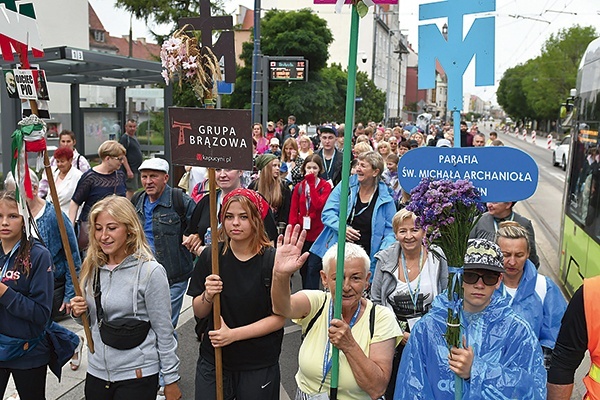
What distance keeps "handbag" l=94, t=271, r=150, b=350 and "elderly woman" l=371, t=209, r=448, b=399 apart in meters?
1.52

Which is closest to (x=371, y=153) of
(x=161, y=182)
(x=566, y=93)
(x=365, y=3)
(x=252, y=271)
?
(x=161, y=182)

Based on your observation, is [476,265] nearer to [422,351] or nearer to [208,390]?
[422,351]

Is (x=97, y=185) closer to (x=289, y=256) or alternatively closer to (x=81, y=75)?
(x=289, y=256)

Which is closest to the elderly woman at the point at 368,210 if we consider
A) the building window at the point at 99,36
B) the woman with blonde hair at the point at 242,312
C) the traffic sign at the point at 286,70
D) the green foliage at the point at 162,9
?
the woman with blonde hair at the point at 242,312

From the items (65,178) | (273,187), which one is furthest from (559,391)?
(65,178)

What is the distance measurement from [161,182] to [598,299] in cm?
350

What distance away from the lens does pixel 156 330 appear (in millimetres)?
3406

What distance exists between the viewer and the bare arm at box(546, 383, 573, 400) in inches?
107

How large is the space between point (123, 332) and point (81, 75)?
10.1 metres

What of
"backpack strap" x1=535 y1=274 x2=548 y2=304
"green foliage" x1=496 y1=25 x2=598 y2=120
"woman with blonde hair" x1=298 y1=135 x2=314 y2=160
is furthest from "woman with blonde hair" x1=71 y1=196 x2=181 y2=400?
"green foliage" x1=496 y1=25 x2=598 y2=120

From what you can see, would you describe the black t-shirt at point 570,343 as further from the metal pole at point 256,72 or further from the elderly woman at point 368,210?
the metal pole at point 256,72

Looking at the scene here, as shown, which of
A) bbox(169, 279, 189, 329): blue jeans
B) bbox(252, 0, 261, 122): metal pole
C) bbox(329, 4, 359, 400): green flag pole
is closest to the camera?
bbox(329, 4, 359, 400): green flag pole

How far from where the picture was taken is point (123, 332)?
11.0ft

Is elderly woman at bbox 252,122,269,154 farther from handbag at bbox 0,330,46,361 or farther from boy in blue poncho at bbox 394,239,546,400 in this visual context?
boy in blue poncho at bbox 394,239,546,400
